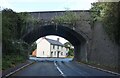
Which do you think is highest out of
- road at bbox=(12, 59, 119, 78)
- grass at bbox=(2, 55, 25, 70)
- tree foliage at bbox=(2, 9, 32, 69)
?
tree foliage at bbox=(2, 9, 32, 69)

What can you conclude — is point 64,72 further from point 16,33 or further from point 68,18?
point 16,33

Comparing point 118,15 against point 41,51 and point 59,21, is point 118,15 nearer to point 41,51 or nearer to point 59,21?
point 59,21

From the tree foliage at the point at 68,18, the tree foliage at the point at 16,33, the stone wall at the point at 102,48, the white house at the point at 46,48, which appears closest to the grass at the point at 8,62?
the tree foliage at the point at 16,33

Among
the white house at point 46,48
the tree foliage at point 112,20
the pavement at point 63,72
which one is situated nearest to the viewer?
the pavement at point 63,72

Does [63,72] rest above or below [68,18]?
below

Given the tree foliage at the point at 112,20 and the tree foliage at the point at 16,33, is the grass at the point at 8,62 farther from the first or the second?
the tree foliage at the point at 112,20

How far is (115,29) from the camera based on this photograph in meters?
28.9

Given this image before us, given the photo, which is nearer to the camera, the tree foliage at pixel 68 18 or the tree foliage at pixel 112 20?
the tree foliage at pixel 112 20

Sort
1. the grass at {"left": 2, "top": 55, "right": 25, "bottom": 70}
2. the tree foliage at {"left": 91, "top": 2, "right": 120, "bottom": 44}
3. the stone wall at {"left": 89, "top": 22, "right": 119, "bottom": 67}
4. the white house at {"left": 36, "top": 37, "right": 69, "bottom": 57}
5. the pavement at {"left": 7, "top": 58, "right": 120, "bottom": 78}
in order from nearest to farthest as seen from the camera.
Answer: the pavement at {"left": 7, "top": 58, "right": 120, "bottom": 78}
the grass at {"left": 2, "top": 55, "right": 25, "bottom": 70}
the tree foliage at {"left": 91, "top": 2, "right": 120, "bottom": 44}
the stone wall at {"left": 89, "top": 22, "right": 119, "bottom": 67}
the white house at {"left": 36, "top": 37, "right": 69, "bottom": 57}

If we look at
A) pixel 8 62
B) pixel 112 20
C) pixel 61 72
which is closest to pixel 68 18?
pixel 112 20

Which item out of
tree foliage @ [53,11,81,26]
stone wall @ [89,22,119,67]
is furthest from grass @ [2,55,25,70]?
tree foliage @ [53,11,81,26]

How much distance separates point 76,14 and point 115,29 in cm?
1260

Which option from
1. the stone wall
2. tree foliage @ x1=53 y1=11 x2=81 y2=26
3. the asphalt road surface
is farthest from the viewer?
tree foliage @ x1=53 y1=11 x2=81 y2=26

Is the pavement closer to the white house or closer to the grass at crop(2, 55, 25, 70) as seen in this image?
the grass at crop(2, 55, 25, 70)
